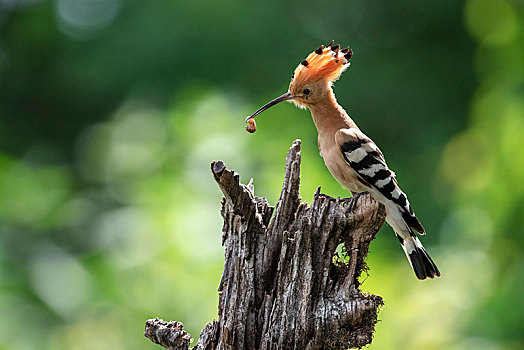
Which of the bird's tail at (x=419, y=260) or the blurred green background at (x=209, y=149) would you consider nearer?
the bird's tail at (x=419, y=260)

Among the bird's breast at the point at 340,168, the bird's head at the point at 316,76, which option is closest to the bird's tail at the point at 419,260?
the bird's breast at the point at 340,168

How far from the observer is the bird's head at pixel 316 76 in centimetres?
189

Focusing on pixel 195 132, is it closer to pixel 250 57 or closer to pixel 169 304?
pixel 169 304

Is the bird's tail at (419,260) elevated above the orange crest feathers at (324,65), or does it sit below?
below

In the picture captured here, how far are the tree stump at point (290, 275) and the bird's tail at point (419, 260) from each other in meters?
0.50

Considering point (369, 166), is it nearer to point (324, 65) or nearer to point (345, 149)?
point (345, 149)

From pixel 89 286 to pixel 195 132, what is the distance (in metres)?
0.80

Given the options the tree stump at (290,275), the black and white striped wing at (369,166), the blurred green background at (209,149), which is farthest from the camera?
the blurred green background at (209,149)

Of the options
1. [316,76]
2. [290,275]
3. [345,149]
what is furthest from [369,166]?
[290,275]

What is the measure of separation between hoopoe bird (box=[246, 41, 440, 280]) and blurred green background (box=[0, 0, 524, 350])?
536 mm

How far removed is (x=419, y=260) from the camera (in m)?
1.96

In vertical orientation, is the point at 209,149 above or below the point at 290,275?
above

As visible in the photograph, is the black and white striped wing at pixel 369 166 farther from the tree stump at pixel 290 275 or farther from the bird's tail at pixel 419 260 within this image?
the tree stump at pixel 290 275

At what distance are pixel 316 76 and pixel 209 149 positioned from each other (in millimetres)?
1131
